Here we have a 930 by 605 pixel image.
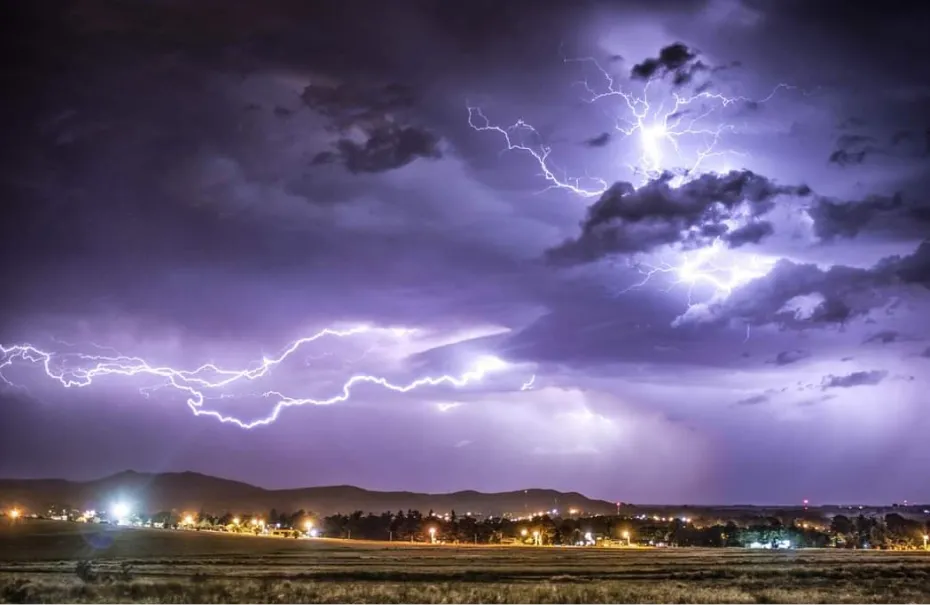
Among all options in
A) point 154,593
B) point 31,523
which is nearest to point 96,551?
point 31,523

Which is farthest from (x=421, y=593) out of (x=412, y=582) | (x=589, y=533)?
(x=589, y=533)

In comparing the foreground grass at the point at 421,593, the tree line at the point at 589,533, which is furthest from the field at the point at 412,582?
the tree line at the point at 589,533

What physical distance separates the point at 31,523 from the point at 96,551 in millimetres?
29781

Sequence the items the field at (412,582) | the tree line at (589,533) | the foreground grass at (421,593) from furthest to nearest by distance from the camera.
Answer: the tree line at (589,533), the field at (412,582), the foreground grass at (421,593)

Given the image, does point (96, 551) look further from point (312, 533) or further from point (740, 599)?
point (312, 533)

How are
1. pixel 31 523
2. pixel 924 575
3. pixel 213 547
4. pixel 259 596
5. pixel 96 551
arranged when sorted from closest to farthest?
pixel 259 596 < pixel 924 575 < pixel 96 551 < pixel 213 547 < pixel 31 523

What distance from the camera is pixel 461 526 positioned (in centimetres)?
14438

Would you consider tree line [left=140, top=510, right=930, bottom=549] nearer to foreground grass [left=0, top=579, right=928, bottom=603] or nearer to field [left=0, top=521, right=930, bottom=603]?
field [left=0, top=521, right=930, bottom=603]

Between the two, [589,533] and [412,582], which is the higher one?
[412,582]

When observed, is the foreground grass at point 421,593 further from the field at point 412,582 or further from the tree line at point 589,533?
the tree line at point 589,533

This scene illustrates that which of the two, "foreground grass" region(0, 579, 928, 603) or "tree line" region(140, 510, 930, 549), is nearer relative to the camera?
"foreground grass" region(0, 579, 928, 603)

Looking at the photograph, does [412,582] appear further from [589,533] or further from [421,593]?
[589,533]

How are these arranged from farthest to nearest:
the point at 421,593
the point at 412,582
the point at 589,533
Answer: the point at 589,533 → the point at 412,582 → the point at 421,593

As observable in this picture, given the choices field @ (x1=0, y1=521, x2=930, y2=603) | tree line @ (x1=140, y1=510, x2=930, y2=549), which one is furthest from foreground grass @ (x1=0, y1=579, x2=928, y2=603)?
tree line @ (x1=140, y1=510, x2=930, y2=549)
